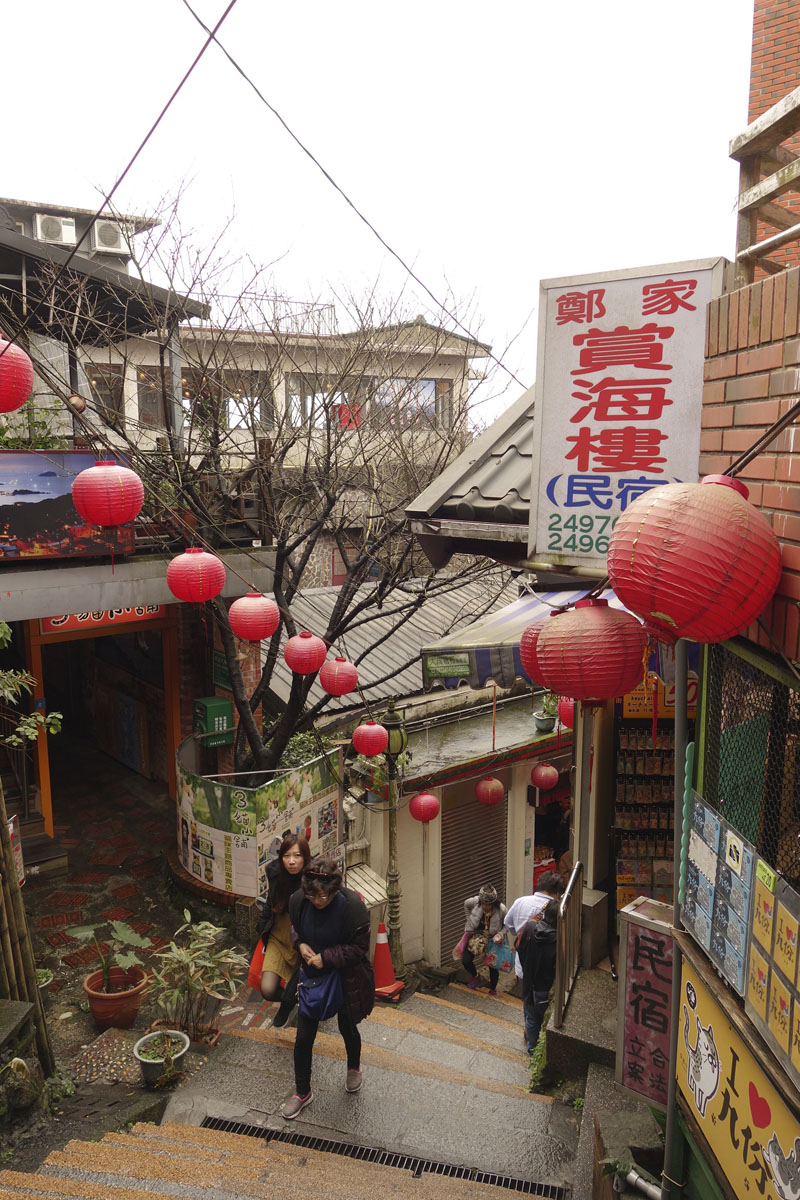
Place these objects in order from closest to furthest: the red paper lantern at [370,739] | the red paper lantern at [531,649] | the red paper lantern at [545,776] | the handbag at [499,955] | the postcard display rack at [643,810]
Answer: the red paper lantern at [531,649]
the postcard display rack at [643,810]
the red paper lantern at [370,739]
the handbag at [499,955]
the red paper lantern at [545,776]

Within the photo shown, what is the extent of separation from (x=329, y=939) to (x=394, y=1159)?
159cm

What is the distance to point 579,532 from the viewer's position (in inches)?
219

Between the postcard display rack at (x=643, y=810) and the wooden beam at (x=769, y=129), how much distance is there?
231 inches

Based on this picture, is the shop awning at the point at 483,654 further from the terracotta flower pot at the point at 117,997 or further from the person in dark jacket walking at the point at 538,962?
the terracotta flower pot at the point at 117,997

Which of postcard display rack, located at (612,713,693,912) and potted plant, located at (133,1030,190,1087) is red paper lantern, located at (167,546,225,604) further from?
postcard display rack, located at (612,713,693,912)

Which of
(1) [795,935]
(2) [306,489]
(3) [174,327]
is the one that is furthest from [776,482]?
(2) [306,489]

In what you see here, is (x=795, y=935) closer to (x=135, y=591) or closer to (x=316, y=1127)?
(x=316, y=1127)

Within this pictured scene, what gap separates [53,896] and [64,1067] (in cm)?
532

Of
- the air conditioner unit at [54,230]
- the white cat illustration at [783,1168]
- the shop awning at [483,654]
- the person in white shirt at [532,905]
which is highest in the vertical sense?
the air conditioner unit at [54,230]

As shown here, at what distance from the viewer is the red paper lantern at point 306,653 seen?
9.58 m

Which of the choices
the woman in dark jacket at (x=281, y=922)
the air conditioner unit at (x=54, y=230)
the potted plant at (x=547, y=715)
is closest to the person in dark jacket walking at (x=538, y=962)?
the woman in dark jacket at (x=281, y=922)

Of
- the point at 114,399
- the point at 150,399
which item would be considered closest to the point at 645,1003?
the point at 114,399

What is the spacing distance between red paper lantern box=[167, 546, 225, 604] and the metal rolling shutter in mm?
7063

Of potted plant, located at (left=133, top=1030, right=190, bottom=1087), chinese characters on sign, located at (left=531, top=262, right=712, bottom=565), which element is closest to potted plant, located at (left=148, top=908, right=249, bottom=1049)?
potted plant, located at (left=133, top=1030, right=190, bottom=1087)
